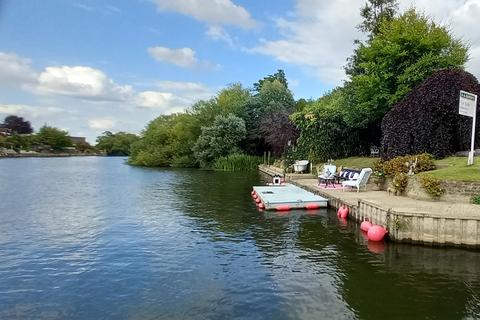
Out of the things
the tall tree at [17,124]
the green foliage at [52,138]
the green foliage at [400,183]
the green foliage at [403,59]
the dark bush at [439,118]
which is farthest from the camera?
the tall tree at [17,124]

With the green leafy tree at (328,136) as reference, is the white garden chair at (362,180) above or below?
below

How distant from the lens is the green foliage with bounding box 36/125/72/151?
116 meters

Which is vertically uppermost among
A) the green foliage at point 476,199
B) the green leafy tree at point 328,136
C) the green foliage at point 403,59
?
the green foliage at point 403,59

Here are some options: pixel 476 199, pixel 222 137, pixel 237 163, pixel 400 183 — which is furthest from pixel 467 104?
pixel 222 137

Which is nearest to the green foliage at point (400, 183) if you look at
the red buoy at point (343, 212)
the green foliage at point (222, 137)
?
the red buoy at point (343, 212)

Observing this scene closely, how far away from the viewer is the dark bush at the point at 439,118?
18094mm

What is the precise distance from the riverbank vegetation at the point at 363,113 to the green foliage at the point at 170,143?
0.13 meters

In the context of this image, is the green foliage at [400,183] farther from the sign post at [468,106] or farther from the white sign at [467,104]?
the white sign at [467,104]

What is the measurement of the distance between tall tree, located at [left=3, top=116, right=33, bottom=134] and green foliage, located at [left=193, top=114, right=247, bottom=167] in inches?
3640

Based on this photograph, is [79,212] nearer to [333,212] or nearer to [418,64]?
[333,212]

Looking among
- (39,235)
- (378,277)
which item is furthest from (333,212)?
(39,235)

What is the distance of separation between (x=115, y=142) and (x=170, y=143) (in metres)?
82.3

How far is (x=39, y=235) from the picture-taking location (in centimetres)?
1237

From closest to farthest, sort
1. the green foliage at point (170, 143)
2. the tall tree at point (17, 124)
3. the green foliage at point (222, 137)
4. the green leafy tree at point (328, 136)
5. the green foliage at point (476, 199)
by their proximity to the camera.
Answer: the green foliage at point (476, 199)
the green leafy tree at point (328, 136)
the green foliage at point (222, 137)
the green foliage at point (170, 143)
the tall tree at point (17, 124)
